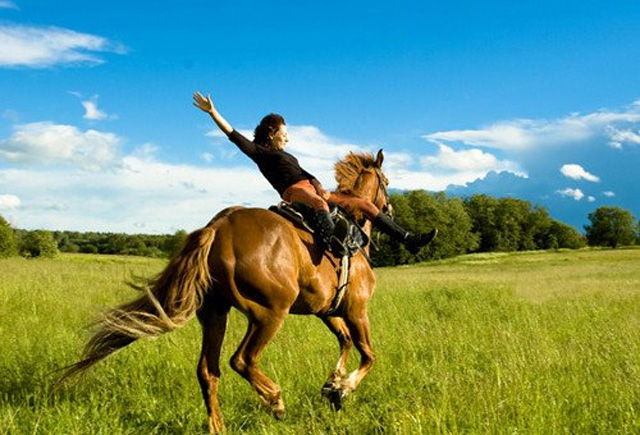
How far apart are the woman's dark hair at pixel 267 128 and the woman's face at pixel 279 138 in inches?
1.4

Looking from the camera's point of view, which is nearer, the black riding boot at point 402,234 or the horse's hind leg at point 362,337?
the horse's hind leg at point 362,337

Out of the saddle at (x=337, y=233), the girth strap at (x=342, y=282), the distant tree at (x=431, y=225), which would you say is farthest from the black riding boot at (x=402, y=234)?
the distant tree at (x=431, y=225)

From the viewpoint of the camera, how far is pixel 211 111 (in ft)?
17.0

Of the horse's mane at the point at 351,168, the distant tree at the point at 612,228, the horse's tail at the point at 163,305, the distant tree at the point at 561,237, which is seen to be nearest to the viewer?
the horse's tail at the point at 163,305

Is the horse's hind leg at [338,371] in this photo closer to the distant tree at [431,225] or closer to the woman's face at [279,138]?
the woman's face at [279,138]

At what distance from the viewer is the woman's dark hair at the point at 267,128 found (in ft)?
17.9

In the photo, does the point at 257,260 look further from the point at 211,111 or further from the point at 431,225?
the point at 431,225

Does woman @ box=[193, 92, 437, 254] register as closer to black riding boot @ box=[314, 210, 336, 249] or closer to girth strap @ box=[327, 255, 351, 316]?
black riding boot @ box=[314, 210, 336, 249]

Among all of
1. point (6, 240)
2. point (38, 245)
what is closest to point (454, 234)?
point (38, 245)

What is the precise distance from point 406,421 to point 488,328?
20.9 feet

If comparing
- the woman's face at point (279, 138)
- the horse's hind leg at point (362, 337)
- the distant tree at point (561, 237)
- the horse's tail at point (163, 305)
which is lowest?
the distant tree at point (561, 237)

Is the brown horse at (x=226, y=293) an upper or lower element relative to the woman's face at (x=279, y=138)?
lower

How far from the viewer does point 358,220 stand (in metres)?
5.95

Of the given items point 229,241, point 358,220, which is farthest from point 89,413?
point 358,220
